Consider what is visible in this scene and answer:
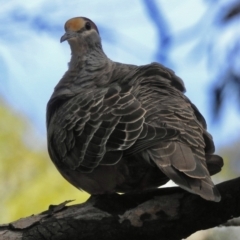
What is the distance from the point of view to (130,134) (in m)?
3.29

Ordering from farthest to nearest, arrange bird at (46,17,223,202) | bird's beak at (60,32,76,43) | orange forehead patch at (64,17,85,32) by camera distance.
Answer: orange forehead patch at (64,17,85,32) < bird's beak at (60,32,76,43) < bird at (46,17,223,202)

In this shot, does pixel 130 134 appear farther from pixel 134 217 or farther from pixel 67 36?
pixel 67 36

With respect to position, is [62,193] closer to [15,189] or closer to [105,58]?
[15,189]

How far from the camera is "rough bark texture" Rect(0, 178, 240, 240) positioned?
119 inches

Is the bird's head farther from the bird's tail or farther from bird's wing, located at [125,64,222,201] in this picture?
the bird's tail

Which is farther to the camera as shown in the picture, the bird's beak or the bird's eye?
the bird's eye

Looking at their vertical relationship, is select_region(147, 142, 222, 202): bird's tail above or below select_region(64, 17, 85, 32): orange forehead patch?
below

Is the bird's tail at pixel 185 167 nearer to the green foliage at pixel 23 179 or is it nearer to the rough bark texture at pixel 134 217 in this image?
the rough bark texture at pixel 134 217

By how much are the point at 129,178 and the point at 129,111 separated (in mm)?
346

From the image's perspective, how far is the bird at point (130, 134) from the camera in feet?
10.4

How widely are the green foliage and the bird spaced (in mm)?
1919

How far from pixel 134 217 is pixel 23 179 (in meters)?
3.40

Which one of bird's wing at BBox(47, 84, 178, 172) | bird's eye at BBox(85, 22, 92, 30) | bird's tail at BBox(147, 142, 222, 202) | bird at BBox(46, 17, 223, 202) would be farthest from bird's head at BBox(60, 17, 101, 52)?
bird's tail at BBox(147, 142, 222, 202)

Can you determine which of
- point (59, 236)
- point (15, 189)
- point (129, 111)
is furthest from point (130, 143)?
point (15, 189)
